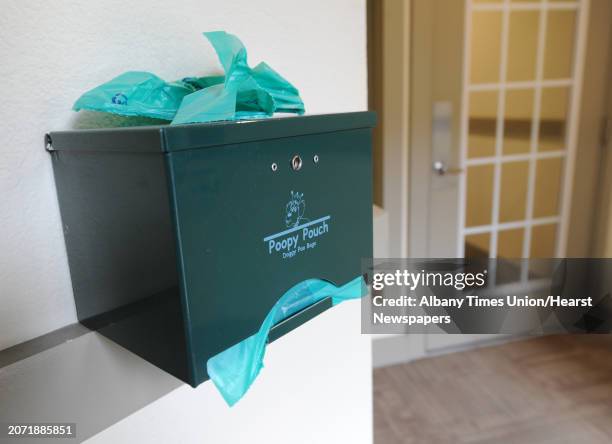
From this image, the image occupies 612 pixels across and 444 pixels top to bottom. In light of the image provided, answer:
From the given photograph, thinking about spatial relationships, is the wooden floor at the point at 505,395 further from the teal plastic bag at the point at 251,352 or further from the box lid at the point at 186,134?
the box lid at the point at 186,134

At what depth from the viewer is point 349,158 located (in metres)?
0.55

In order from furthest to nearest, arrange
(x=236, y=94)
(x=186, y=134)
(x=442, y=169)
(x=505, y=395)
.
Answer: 1. (x=442, y=169)
2. (x=505, y=395)
3. (x=236, y=94)
4. (x=186, y=134)

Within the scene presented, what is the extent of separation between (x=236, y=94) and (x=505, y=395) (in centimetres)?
198

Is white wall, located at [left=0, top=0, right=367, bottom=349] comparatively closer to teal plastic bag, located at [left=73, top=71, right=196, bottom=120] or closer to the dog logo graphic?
teal plastic bag, located at [left=73, top=71, right=196, bottom=120]

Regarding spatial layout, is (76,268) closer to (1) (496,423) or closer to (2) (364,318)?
(2) (364,318)

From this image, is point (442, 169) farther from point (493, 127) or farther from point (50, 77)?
point (50, 77)

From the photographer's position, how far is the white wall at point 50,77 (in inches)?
17.2

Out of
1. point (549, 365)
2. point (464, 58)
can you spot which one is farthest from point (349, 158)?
point (549, 365)

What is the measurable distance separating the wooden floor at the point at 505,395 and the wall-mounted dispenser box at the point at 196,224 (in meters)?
1.54

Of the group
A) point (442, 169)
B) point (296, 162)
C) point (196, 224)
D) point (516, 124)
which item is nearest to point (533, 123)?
point (516, 124)

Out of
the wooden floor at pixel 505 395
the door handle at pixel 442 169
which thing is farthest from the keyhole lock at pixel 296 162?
the door handle at pixel 442 169

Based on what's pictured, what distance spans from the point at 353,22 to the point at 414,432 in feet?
5.24

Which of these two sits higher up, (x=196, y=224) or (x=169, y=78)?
(x=169, y=78)

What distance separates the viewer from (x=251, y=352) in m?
0.46
